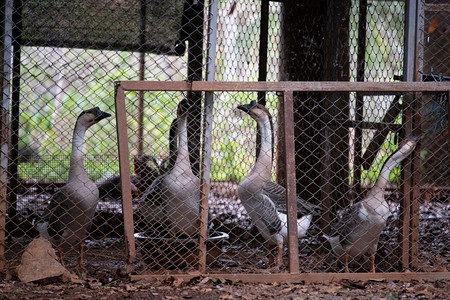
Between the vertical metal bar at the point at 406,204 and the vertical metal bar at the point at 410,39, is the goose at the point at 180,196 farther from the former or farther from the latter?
the vertical metal bar at the point at 410,39

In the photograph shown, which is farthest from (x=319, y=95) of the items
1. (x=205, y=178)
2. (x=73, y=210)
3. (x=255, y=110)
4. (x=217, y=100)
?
(x=73, y=210)

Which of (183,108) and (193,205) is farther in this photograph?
(183,108)

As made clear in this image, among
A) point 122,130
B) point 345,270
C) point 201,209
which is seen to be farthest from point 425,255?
point 122,130

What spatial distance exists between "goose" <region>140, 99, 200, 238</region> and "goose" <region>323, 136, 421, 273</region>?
1242 mm

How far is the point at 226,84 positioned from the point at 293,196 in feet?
3.15

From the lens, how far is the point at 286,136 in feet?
14.9

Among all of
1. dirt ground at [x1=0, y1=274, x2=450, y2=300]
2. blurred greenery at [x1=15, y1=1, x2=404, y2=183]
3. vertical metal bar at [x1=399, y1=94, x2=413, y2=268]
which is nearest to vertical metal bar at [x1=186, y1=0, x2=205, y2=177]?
blurred greenery at [x1=15, y1=1, x2=404, y2=183]

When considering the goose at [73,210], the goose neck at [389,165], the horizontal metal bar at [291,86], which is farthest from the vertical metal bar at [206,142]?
the goose neck at [389,165]

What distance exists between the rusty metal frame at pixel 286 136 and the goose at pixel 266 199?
1.80ft

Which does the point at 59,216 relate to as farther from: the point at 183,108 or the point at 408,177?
the point at 408,177

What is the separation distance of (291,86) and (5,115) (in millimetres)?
2116

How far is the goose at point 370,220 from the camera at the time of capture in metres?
4.80

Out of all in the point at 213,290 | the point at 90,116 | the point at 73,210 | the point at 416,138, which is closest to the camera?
the point at 213,290

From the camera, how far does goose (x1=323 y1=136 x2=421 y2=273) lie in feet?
15.8
